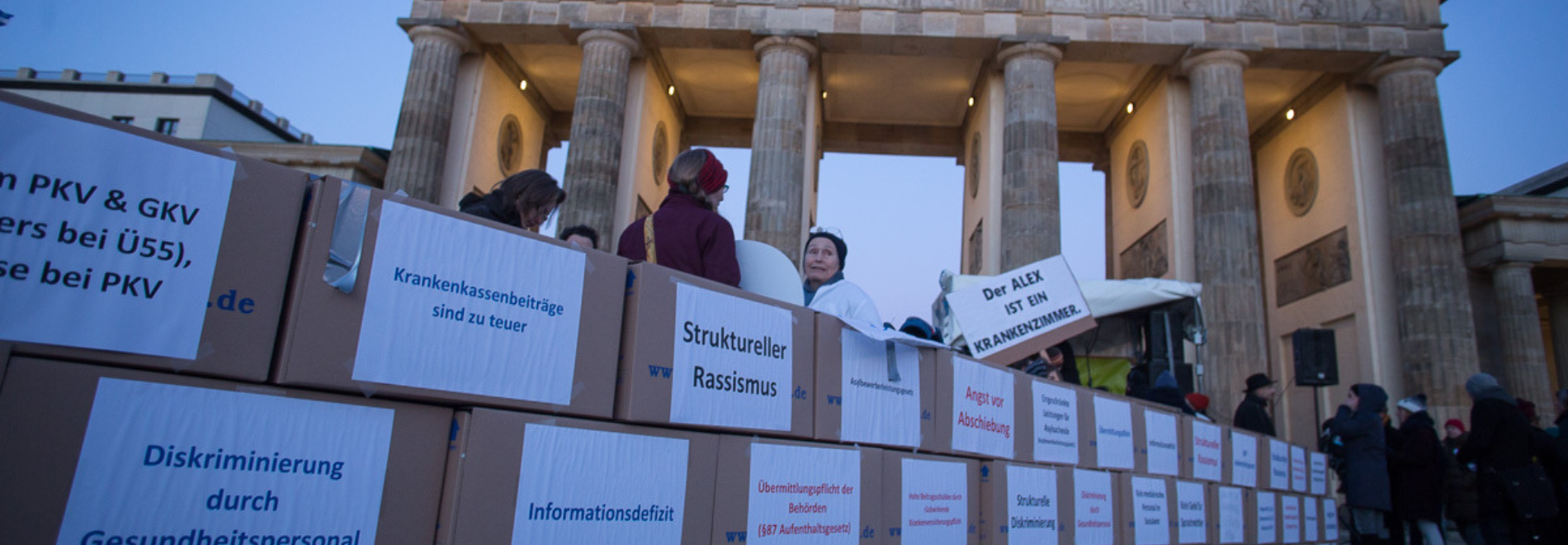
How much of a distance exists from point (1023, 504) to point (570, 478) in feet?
9.22

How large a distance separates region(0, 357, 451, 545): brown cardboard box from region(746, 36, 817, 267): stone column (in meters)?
18.2

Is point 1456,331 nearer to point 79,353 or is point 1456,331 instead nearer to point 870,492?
point 870,492

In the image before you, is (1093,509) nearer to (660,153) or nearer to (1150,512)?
(1150,512)

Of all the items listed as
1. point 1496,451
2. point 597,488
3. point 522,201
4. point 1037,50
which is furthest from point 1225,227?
point 597,488

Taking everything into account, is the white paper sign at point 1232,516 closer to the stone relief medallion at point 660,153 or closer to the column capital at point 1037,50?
the column capital at point 1037,50

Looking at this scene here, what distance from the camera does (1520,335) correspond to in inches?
850

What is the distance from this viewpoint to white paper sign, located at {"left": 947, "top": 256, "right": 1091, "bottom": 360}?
6121 millimetres

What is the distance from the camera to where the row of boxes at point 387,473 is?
6.09 ft

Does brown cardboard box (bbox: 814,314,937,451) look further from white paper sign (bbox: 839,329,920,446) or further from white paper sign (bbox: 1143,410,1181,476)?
white paper sign (bbox: 1143,410,1181,476)

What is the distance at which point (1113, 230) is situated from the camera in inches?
1113

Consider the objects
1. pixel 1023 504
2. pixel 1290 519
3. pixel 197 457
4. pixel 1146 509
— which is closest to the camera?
pixel 197 457

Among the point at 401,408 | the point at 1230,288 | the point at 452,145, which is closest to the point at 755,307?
the point at 401,408

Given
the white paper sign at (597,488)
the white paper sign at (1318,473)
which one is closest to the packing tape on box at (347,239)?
the white paper sign at (597,488)

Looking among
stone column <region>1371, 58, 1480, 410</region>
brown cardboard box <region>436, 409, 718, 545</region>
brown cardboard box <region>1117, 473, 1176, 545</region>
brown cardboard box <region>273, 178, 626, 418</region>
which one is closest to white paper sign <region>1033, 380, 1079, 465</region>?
brown cardboard box <region>1117, 473, 1176, 545</region>
